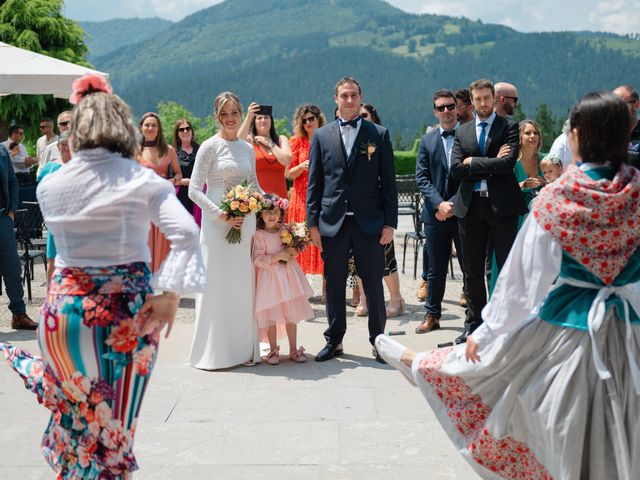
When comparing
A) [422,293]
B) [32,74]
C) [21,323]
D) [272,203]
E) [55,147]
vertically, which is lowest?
[422,293]

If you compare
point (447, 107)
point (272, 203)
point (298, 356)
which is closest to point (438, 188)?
point (447, 107)

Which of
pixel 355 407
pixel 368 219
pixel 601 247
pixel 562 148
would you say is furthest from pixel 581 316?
pixel 562 148

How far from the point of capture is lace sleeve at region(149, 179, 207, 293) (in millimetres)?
3361

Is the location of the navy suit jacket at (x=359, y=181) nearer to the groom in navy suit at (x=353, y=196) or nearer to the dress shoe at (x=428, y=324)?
the groom in navy suit at (x=353, y=196)

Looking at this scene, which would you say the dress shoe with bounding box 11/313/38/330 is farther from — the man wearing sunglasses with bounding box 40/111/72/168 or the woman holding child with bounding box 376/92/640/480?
the woman holding child with bounding box 376/92/640/480

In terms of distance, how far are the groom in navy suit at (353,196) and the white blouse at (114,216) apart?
3601mm

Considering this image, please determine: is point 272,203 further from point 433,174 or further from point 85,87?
point 85,87

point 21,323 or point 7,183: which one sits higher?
point 7,183

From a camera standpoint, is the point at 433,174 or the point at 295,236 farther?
the point at 433,174

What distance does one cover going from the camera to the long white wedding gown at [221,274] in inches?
274

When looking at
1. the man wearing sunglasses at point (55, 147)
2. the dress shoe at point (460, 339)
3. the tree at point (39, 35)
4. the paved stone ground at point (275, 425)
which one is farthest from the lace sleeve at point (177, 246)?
the tree at point (39, 35)

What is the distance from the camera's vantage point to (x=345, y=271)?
283 inches

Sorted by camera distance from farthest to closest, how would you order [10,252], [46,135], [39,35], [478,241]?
[39,35], [46,135], [10,252], [478,241]

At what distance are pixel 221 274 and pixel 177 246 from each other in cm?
362
